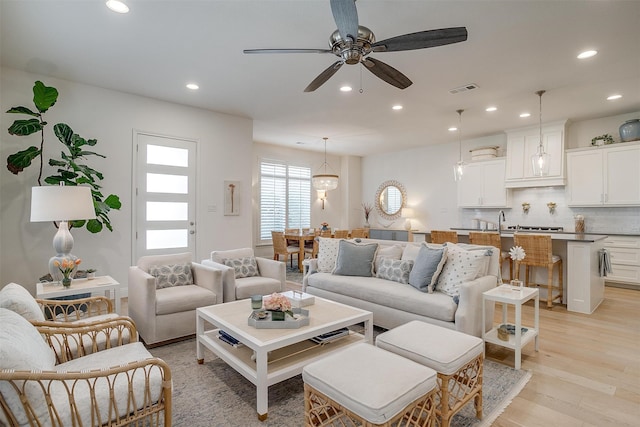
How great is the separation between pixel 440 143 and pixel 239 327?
6839mm

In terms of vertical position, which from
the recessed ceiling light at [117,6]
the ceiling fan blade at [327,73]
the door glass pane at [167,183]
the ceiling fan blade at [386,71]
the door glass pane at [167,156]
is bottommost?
the door glass pane at [167,183]

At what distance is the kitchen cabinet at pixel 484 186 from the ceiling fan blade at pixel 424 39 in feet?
16.5

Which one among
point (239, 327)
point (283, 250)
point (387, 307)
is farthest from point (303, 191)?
point (239, 327)

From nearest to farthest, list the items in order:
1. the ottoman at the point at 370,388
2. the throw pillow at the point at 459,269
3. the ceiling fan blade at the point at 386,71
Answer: the ottoman at the point at 370,388, the ceiling fan blade at the point at 386,71, the throw pillow at the point at 459,269

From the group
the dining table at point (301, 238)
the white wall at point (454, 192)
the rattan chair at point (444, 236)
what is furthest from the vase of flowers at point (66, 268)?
the white wall at point (454, 192)

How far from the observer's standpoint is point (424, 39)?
2.16m

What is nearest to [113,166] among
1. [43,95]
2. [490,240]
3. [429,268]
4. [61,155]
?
[61,155]

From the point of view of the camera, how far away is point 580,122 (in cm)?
575

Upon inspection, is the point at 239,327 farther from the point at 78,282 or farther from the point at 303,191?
the point at 303,191

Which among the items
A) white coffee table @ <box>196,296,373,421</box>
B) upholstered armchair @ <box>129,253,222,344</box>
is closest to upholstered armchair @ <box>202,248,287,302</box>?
upholstered armchair @ <box>129,253,222,344</box>

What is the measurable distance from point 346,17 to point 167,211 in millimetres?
3973

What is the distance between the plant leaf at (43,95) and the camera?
11.2ft

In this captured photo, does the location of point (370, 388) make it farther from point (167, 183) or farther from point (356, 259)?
point (167, 183)

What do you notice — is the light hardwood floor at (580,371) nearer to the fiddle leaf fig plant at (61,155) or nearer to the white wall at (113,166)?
the white wall at (113,166)
